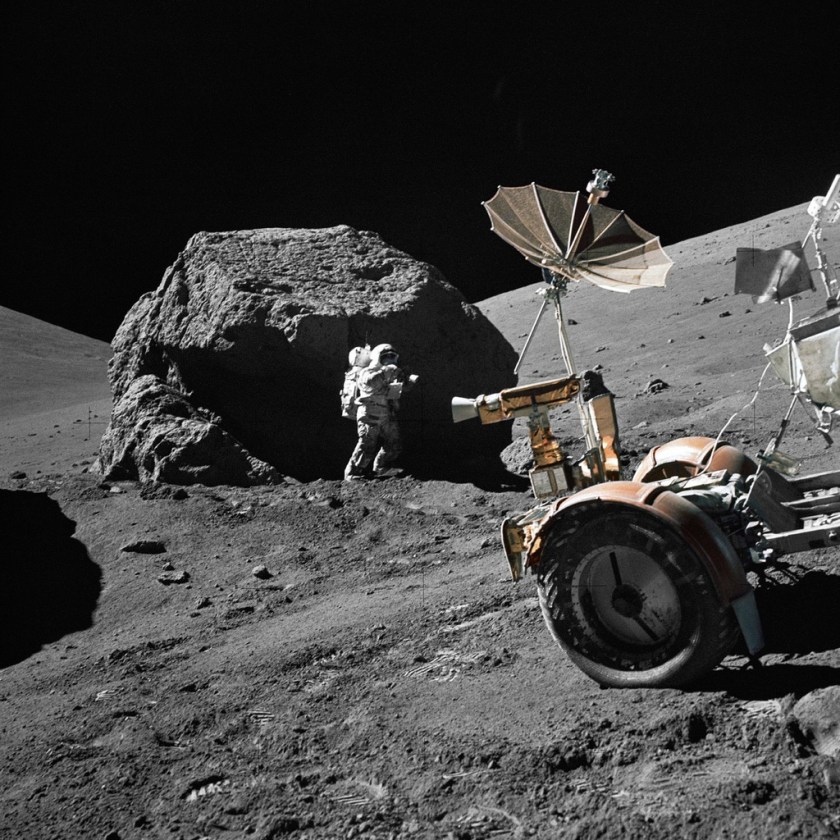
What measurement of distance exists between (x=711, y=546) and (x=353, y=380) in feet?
11.5

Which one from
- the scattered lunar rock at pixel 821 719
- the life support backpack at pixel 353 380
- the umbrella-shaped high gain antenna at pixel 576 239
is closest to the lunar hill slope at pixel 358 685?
the scattered lunar rock at pixel 821 719

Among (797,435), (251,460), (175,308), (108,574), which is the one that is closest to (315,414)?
(251,460)

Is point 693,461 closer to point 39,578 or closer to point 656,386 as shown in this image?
point 39,578

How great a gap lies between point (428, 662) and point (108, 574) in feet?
7.32

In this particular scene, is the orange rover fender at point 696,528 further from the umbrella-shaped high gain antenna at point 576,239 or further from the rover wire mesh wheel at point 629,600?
the umbrella-shaped high gain antenna at point 576,239

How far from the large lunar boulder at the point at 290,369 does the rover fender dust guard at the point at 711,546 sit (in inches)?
129

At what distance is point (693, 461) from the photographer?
2.81 metres

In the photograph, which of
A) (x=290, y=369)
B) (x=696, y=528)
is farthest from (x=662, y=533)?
(x=290, y=369)

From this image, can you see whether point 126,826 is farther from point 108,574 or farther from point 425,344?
point 425,344

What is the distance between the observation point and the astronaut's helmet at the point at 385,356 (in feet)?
16.7

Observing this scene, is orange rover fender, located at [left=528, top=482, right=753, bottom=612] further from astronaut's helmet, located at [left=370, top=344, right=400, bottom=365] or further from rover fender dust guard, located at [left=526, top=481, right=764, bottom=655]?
astronaut's helmet, located at [left=370, top=344, right=400, bottom=365]

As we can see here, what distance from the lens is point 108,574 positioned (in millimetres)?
4293

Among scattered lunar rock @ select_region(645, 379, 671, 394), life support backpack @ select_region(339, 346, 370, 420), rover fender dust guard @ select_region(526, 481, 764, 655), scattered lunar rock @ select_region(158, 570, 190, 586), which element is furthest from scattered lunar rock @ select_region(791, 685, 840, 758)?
scattered lunar rock @ select_region(645, 379, 671, 394)

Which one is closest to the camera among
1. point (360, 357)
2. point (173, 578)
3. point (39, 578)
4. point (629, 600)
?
point (629, 600)
